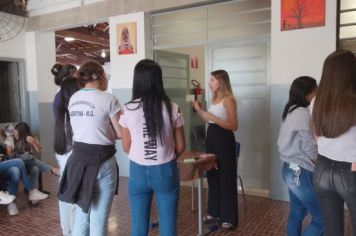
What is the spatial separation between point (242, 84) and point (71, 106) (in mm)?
2723

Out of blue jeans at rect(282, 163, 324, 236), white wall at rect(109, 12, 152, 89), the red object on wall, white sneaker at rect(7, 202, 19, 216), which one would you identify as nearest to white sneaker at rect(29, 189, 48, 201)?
white sneaker at rect(7, 202, 19, 216)

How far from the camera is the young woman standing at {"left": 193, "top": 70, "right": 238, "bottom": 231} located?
2.87m

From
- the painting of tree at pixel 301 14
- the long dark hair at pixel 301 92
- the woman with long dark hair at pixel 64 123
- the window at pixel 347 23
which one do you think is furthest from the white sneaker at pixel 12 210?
the window at pixel 347 23

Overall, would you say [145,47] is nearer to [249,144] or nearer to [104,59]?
[249,144]

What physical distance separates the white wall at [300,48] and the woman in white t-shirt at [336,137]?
1.93m

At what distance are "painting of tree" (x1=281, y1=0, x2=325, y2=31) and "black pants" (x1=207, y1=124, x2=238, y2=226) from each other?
1.51 m

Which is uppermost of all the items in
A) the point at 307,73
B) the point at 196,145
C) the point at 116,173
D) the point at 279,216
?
the point at 307,73

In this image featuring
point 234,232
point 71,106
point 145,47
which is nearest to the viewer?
point 71,106

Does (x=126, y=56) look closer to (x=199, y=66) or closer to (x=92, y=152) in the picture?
(x=199, y=66)

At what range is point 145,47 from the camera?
15.4 ft

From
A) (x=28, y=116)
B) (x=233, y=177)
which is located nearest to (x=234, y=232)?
(x=233, y=177)

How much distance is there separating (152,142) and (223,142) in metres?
1.25

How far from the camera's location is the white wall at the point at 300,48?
11.0ft

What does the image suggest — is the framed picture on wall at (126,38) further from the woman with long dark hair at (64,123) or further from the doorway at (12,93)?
the woman with long dark hair at (64,123)
